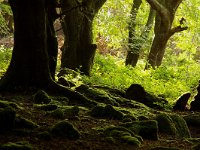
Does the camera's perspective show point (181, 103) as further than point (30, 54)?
Yes

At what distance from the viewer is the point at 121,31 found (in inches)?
1016

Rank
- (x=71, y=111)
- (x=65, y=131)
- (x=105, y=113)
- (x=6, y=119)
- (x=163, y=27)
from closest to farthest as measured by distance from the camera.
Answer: (x=6, y=119), (x=65, y=131), (x=71, y=111), (x=105, y=113), (x=163, y=27)

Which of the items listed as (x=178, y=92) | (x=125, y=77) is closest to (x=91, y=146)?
(x=178, y=92)

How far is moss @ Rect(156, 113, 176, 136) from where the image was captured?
7.55m

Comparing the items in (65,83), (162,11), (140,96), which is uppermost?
(162,11)

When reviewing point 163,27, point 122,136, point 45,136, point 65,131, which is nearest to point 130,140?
point 122,136

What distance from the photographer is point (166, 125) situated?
770 cm

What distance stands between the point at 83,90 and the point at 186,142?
458cm

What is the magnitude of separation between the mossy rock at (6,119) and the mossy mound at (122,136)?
4.90ft

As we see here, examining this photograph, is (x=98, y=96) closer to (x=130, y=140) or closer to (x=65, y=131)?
(x=130, y=140)

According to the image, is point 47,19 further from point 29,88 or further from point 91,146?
point 91,146

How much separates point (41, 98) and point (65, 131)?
305 cm

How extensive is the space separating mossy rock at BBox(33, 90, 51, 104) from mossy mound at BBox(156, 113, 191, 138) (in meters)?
2.51

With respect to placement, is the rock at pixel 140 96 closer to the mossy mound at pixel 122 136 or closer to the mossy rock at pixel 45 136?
the mossy mound at pixel 122 136
